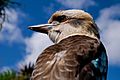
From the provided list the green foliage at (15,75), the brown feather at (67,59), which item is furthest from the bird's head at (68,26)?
the green foliage at (15,75)

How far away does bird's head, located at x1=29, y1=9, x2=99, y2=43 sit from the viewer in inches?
127

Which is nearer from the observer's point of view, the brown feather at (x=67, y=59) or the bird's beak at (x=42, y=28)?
the brown feather at (x=67, y=59)

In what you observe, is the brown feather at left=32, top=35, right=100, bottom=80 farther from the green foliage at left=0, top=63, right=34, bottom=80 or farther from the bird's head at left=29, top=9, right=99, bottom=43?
the green foliage at left=0, top=63, right=34, bottom=80

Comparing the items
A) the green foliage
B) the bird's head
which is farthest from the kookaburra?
the green foliage

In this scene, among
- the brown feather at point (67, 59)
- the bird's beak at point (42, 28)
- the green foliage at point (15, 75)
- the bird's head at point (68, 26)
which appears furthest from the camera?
the green foliage at point (15, 75)

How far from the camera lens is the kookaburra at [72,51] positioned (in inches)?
112

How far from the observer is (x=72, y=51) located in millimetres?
2930

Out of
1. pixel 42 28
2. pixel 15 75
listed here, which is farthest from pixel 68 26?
pixel 15 75

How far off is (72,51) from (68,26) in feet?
1.19

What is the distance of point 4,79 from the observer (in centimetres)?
957

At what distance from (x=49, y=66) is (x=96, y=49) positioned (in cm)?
33

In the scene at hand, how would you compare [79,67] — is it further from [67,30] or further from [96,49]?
[67,30]

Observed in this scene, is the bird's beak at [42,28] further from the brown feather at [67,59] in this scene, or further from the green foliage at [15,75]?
the green foliage at [15,75]

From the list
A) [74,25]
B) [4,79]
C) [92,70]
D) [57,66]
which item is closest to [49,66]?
[57,66]
